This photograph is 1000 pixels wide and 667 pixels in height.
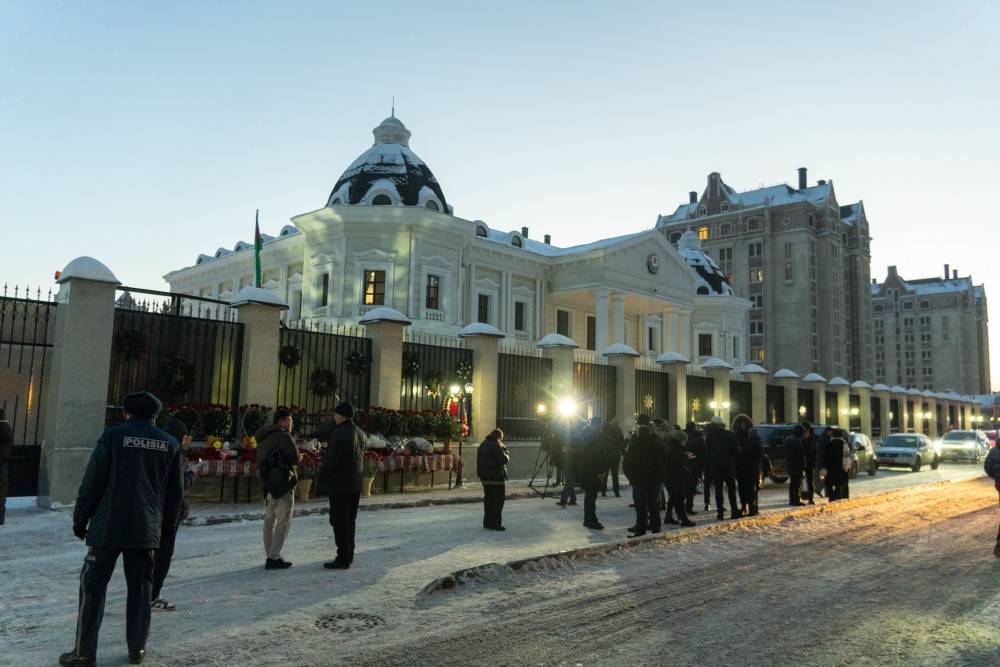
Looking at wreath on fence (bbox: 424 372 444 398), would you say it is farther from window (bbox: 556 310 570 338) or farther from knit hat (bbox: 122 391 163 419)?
window (bbox: 556 310 570 338)

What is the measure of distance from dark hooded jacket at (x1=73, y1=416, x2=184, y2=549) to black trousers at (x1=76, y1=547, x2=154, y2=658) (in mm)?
101

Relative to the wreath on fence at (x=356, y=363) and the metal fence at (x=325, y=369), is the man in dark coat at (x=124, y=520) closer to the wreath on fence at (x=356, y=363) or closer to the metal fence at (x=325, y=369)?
the metal fence at (x=325, y=369)

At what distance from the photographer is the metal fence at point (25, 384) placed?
39.9 ft

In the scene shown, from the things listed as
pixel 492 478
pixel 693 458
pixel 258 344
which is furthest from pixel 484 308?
pixel 492 478

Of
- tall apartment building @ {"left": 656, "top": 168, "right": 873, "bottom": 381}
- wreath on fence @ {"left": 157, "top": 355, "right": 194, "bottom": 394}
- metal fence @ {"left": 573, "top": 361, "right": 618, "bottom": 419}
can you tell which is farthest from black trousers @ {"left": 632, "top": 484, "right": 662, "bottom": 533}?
tall apartment building @ {"left": 656, "top": 168, "right": 873, "bottom": 381}

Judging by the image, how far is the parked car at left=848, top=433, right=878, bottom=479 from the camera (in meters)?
22.1

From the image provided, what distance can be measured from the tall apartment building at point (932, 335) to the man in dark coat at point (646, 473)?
119 m

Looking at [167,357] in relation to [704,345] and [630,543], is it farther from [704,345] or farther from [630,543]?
[704,345]

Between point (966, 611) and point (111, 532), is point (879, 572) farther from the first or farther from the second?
point (111, 532)

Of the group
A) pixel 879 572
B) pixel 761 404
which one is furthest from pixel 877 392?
pixel 879 572

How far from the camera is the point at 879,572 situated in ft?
25.8

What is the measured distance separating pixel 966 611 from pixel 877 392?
37989mm

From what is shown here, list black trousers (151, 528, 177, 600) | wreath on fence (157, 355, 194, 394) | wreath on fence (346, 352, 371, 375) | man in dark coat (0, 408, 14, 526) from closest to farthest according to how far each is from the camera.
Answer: black trousers (151, 528, 177, 600)
man in dark coat (0, 408, 14, 526)
wreath on fence (157, 355, 194, 394)
wreath on fence (346, 352, 371, 375)

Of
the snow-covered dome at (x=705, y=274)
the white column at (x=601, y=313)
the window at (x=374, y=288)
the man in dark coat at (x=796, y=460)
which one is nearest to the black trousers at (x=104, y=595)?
the man in dark coat at (x=796, y=460)
